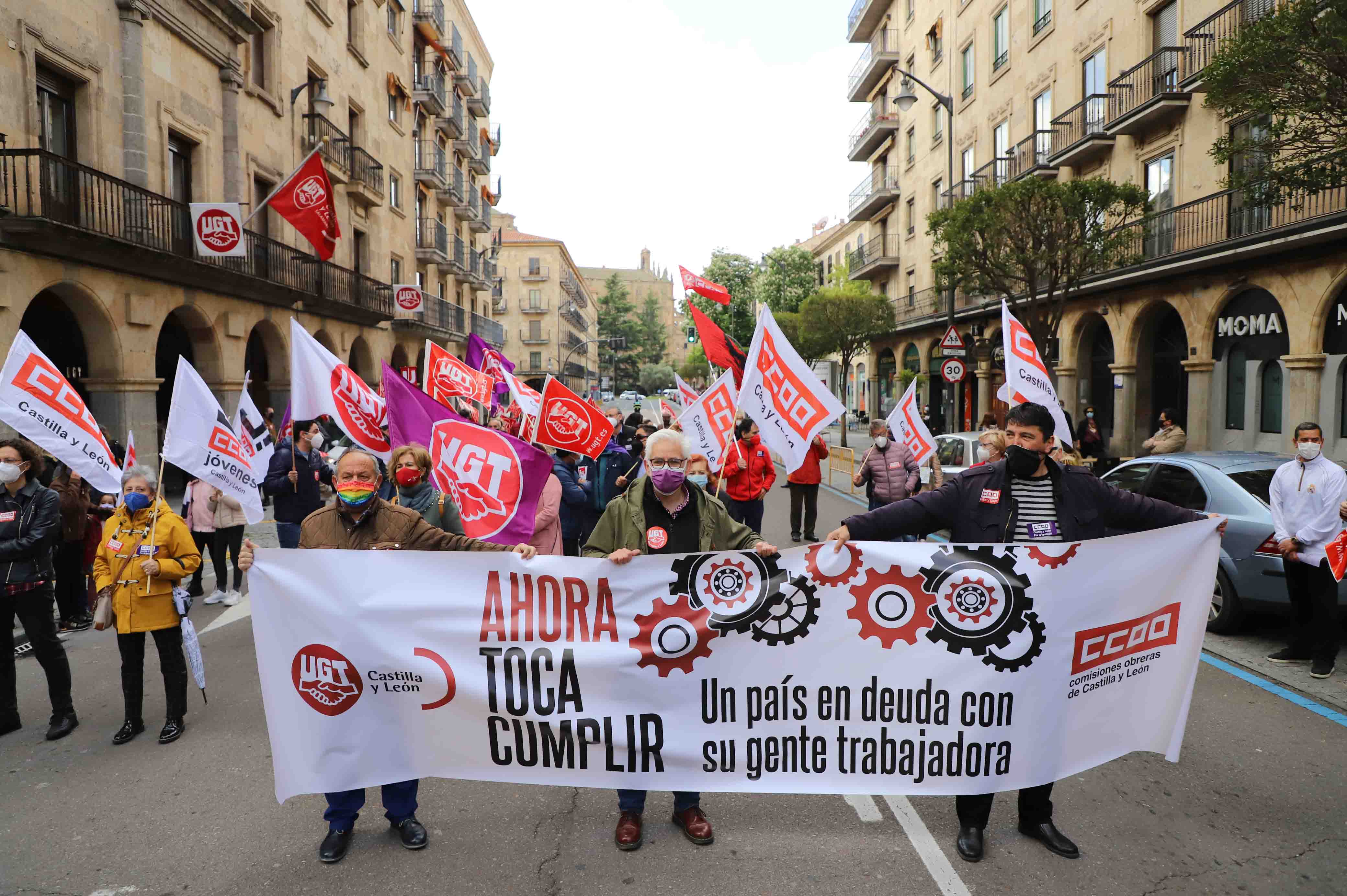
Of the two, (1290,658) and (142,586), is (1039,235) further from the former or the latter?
(142,586)

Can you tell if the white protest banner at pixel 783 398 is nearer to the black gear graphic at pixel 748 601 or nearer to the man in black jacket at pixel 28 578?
the black gear graphic at pixel 748 601

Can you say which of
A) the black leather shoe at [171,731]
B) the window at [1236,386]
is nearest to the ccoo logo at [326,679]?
the black leather shoe at [171,731]

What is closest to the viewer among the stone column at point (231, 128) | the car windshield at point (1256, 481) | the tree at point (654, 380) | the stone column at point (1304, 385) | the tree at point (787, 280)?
the car windshield at point (1256, 481)

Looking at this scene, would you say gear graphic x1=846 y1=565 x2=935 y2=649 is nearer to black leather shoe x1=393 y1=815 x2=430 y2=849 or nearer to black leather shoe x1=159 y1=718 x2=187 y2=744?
black leather shoe x1=393 y1=815 x2=430 y2=849

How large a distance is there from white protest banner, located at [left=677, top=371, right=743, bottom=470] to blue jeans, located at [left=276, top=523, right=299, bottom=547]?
4100mm

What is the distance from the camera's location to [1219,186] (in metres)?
19.1

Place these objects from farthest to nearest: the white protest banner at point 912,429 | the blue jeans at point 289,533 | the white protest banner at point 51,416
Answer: the white protest banner at point 912,429 → the blue jeans at point 289,533 → the white protest banner at point 51,416

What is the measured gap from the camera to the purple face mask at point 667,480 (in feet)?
13.4

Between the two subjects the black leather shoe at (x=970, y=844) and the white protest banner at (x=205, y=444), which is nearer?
the black leather shoe at (x=970, y=844)

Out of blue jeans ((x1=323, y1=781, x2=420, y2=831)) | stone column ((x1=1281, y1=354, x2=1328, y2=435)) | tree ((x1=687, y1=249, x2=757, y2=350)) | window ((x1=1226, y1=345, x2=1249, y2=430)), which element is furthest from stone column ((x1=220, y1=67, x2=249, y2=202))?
tree ((x1=687, y1=249, x2=757, y2=350))

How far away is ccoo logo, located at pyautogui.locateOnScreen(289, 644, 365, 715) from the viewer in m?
3.85

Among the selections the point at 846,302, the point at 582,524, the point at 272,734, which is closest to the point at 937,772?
the point at 272,734

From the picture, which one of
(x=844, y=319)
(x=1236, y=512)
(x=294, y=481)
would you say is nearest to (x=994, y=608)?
(x=1236, y=512)

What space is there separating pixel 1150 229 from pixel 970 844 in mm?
20926
